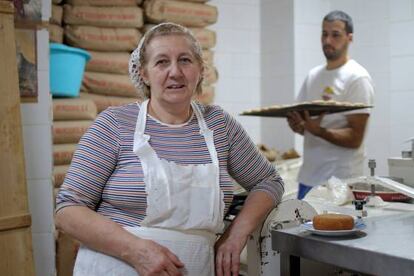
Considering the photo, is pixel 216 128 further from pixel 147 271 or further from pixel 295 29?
pixel 295 29

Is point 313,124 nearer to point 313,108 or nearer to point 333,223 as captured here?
point 313,108

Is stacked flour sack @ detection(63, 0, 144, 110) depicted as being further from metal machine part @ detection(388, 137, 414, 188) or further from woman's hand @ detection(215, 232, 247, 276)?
woman's hand @ detection(215, 232, 247, 276)

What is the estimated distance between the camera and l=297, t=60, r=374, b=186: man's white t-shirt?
2738 mm

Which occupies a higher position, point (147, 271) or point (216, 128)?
point (216, 128)

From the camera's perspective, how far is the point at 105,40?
3180 millimetres

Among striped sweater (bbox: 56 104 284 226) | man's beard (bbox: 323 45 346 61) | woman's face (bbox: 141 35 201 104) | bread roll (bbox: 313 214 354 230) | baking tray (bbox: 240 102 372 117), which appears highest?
man's beard (bbox: 323 45 346 61)

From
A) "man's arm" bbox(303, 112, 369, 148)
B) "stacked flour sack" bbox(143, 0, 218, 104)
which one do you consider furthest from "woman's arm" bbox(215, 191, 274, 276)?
"stacked flour sack" bbox(143, 0, 218, 104)

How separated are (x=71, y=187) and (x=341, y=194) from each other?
0.99 m

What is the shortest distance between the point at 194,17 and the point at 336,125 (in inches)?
48.3

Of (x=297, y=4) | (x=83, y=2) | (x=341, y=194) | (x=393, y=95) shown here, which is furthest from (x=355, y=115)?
(x=83, y=2)

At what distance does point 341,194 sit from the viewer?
6.33 feet

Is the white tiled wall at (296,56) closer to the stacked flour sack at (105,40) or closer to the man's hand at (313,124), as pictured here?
the stacked flour sack at (105,40)

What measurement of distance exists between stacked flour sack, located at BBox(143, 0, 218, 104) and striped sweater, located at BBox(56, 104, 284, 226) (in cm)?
164

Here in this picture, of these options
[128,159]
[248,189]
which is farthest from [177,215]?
[248,189]
